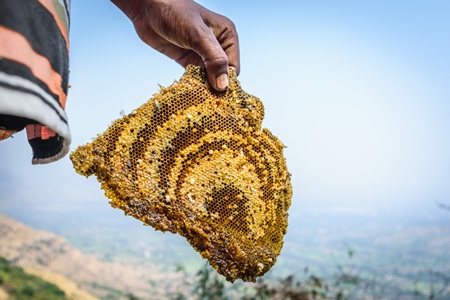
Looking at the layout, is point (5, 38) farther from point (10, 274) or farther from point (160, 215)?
point (10, 274)

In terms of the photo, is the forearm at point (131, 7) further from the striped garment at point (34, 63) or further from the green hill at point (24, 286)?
the green hill at point (24, 286)

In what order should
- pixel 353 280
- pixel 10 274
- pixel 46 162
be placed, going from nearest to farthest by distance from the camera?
pixel 46 162 → pixel 353 280 → pixel 10 274

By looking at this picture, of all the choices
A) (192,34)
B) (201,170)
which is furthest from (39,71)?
(192,34)

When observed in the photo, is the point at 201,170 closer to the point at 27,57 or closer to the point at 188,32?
the point at 188,32

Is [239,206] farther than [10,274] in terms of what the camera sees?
No

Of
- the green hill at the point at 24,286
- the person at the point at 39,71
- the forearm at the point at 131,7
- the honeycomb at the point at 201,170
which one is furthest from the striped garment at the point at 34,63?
the green hill at the point at 24,286

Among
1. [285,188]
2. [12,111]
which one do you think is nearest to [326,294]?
[285,188]

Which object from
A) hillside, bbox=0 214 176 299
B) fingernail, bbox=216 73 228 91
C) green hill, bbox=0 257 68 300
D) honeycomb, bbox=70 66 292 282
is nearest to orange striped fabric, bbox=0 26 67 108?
honeycomb, bbox=70 66 292 282
